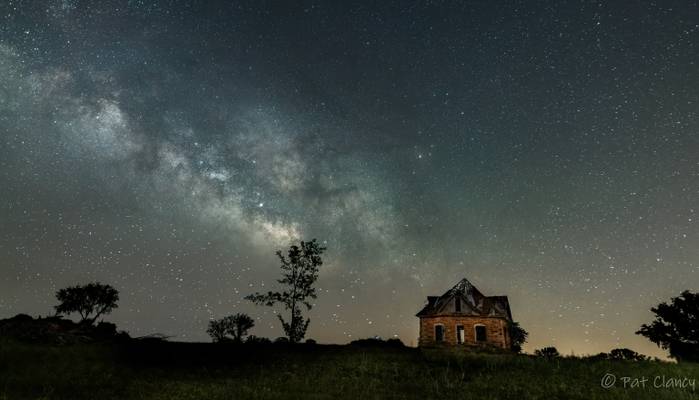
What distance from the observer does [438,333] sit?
1921 inches

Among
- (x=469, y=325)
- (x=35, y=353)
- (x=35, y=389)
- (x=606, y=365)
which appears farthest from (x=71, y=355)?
(x=469, y=325)

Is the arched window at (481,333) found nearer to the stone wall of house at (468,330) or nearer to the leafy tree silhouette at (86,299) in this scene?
the stone wall of house at (468,330)

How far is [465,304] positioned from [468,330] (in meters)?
2.98

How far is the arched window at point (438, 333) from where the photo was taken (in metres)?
48.3

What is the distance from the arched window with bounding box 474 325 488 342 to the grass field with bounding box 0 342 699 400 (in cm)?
2486

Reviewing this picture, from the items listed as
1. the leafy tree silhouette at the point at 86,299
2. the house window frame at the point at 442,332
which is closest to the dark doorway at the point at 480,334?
the house window frame at the point at 442,332

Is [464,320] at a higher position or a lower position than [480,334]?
higher

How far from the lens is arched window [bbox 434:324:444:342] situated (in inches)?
1903

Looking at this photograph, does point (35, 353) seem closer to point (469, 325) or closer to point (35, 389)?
point (35, 389)

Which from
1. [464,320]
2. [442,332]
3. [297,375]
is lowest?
[297,375]

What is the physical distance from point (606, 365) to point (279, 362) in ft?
53.2

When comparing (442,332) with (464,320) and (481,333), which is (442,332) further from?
(481,333)

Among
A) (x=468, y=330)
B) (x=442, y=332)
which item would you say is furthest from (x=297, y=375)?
(x=468, y=330)

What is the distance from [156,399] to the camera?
13328 millimetres
